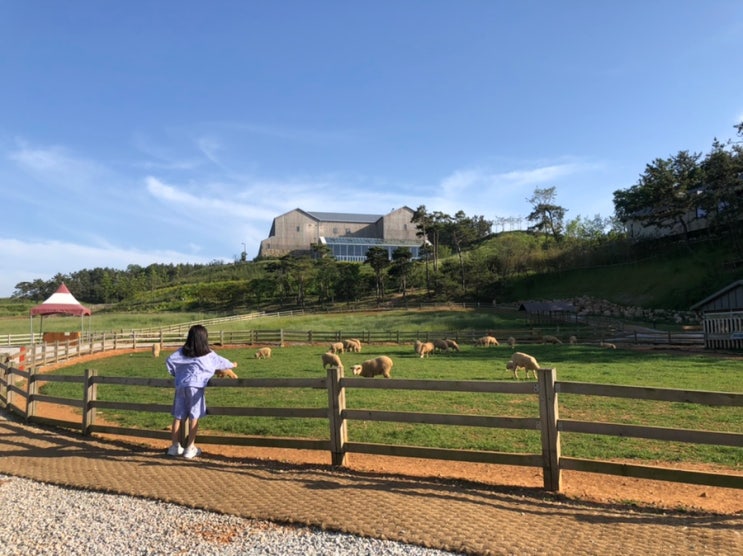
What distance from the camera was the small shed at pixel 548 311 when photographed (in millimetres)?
44156

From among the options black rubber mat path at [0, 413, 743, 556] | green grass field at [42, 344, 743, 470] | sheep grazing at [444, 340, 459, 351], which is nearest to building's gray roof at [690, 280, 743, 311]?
green grass field at [42, 344, 743, 470]

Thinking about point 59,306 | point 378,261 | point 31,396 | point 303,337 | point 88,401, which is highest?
point 378,261

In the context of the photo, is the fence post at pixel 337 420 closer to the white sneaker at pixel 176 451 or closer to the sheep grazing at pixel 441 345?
the white sneaker at pixel 176 451

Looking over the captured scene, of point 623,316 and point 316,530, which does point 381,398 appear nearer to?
point 316,530

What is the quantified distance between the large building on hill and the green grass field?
3309 inches

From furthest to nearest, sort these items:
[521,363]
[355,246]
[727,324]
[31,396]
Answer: [355,246]
[727,324]
[521,363]
[31,396]

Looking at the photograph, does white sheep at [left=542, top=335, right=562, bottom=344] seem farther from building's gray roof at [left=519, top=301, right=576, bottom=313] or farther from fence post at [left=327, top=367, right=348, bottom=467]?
fence post at [left=327, top=367, right=348, bottom=467]

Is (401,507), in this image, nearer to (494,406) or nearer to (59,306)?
(494,406)

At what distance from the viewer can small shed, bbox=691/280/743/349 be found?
23469mm

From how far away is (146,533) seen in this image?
424cm

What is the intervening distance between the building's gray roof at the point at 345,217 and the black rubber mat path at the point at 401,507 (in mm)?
102780

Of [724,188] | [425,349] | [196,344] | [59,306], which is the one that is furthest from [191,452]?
[724,188]

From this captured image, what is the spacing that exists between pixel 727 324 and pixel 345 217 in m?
90.9

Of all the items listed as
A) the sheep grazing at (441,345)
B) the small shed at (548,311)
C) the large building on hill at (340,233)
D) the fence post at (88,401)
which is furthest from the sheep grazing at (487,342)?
the large building on hill at (340,233)
